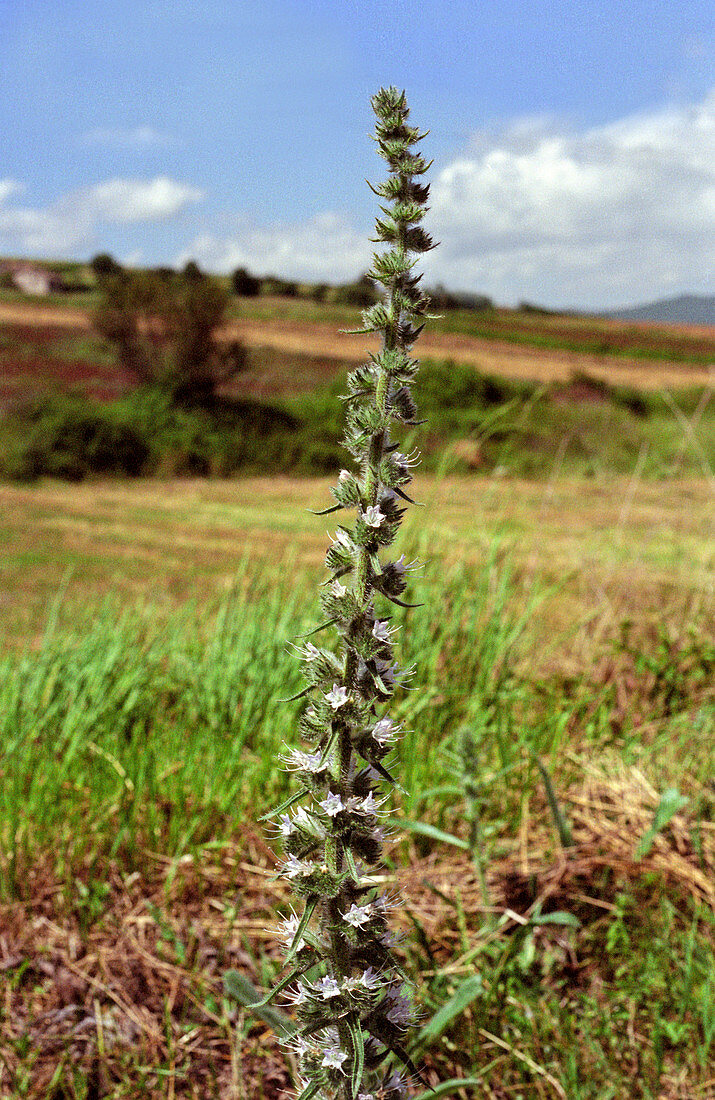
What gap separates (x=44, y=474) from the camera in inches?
436

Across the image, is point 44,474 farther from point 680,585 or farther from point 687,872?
point 687,872

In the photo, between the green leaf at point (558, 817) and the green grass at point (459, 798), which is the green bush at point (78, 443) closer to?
the green grass at point (459, 798)

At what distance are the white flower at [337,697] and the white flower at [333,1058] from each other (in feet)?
1.93

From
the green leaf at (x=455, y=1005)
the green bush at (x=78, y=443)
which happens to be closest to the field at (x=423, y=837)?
the green leaf at (x=455, y=1005)

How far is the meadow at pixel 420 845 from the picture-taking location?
270 centimetres

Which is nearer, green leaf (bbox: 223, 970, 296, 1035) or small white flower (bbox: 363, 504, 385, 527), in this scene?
small white flower (bbox: 363, 504, 385, 527)

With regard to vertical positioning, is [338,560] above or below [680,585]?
above

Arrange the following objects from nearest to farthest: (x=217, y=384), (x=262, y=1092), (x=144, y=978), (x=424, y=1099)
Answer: (x=424, y=1099), (x=262, y=1092), (x=144, y=978), (x=217, y=384)

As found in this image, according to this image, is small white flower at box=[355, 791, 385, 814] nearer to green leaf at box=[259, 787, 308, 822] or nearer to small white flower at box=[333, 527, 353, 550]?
green leaf at box=[259, 787, 308, 822]

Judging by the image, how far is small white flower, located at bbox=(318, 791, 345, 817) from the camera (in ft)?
4.57

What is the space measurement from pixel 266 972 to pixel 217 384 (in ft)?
36.1

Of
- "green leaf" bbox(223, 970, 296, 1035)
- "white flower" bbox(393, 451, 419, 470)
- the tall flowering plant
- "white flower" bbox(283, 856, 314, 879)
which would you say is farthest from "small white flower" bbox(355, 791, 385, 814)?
"green leaf" bbox(223, 970, 296, 1035)

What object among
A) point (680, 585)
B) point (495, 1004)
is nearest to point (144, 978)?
point (495, 1004)

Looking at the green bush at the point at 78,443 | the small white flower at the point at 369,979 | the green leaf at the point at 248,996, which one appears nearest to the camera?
the small white flower at the point at 369,979
